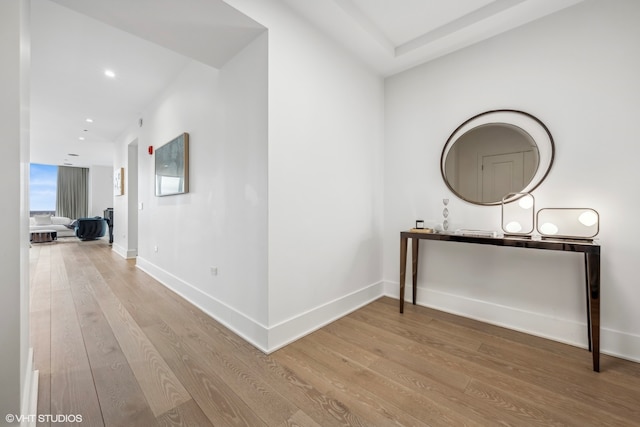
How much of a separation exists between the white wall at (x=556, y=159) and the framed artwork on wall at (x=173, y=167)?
2.51 m

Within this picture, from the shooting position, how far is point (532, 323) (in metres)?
2.07

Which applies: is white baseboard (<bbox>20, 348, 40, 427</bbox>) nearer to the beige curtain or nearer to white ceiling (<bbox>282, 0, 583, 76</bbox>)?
white ceiling (<bbox>282, 0, 583, 76</bbox>)

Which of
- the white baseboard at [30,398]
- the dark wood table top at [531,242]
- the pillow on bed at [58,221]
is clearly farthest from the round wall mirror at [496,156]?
the pillow on bed at [58,221]

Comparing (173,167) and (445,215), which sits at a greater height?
(173,167)

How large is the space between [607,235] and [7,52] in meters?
3.40

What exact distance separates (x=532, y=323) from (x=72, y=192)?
45.4 feet

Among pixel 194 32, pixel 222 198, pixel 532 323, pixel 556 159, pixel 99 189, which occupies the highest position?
pixel 194 32

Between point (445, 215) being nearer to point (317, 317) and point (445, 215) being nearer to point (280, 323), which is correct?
point (317, 317)

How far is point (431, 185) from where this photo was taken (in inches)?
103

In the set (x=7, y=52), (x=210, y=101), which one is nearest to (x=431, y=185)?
(x=210, y=101)

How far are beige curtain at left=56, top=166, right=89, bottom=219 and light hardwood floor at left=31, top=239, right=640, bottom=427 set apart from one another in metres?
10.2

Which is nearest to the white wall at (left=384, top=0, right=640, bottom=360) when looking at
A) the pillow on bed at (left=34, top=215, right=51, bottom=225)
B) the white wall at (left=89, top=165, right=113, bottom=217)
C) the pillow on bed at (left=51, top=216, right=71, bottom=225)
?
the pillow on bed at (left=34, top=215, right=51, bottom=225)

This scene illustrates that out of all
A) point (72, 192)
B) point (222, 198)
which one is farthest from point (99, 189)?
point (222, 198)

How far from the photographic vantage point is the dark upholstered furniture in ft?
23.9
